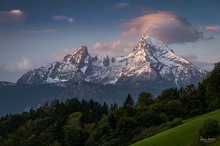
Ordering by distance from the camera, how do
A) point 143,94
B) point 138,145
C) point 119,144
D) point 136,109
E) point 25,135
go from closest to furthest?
point 138,145, point 119,144, point 136,109, point 143,94, point 25,135

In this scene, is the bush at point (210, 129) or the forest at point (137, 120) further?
the forest at point (137, 120)

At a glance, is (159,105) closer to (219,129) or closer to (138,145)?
(138,145)

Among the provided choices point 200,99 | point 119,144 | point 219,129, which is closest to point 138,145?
point 219,129

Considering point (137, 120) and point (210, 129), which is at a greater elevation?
point (210, 129)

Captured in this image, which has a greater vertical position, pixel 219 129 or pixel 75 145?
pixel 219 129

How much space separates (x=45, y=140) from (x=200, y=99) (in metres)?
56.4

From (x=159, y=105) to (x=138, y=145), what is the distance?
6078cm

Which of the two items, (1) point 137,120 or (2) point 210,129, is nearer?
(2) point 210,129

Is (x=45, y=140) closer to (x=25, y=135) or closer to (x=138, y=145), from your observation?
(x=25, y=135)

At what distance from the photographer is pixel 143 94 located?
525 ft

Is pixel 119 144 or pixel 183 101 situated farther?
pixel 183 101

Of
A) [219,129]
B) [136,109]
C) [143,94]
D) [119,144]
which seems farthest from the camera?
[143,94]

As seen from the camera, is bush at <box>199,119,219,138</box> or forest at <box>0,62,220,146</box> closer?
bush at <box>199,119,219,138</box>

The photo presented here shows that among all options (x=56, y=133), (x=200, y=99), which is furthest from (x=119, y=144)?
(x=56, y=133)
